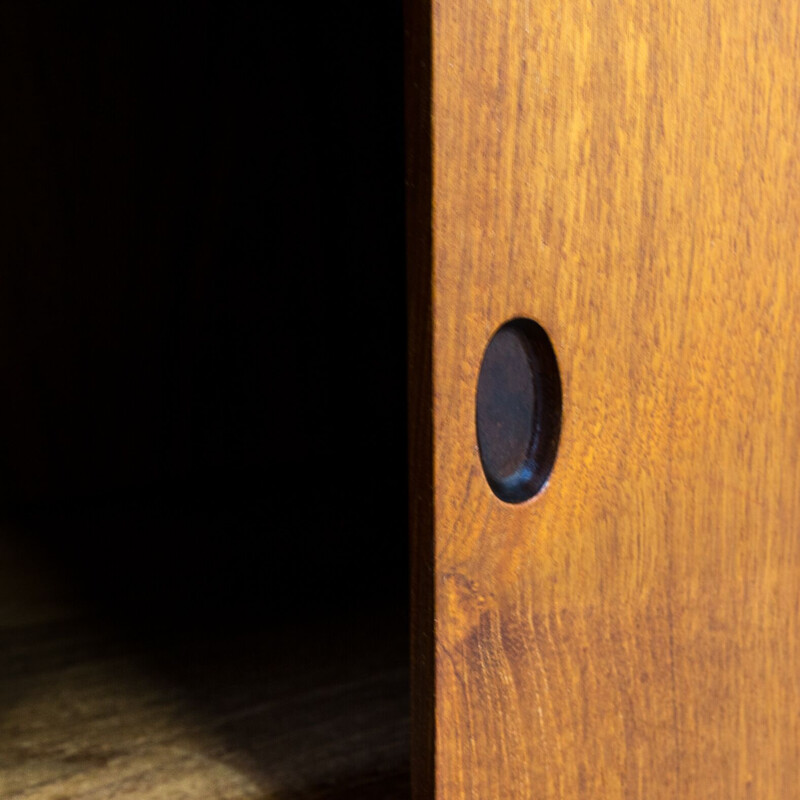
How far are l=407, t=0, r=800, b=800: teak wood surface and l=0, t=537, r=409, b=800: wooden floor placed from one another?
237mm

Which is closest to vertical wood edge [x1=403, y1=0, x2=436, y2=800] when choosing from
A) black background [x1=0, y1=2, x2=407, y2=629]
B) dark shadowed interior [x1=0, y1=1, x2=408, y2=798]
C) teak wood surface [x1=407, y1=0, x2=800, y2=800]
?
teak wood surface [x1=407, y1=0, x2=800, y2=800]

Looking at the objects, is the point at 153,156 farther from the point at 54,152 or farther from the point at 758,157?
the point at 758,157

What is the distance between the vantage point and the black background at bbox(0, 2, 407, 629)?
64.6 inches

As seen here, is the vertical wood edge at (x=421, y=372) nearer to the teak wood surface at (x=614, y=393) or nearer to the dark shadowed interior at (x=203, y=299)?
the teak wood surface at (x=614, y=393)

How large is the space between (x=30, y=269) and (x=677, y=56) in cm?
129

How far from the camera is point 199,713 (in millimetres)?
909

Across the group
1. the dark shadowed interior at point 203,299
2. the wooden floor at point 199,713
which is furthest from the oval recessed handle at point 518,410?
the dark shadowed interior at point 203,299

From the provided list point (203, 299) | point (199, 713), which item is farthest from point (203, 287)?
point (199, 713)

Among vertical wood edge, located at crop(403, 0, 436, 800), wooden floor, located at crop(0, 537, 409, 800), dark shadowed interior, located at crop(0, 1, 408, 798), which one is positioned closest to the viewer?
vertical wood edge, located at crop(403, 0, 436, 800)

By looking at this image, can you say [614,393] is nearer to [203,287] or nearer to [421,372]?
[421,372]

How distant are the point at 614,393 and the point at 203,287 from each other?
133cm

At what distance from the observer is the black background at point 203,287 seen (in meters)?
1.64

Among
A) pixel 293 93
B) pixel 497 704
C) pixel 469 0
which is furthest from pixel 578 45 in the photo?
pixel 293 93

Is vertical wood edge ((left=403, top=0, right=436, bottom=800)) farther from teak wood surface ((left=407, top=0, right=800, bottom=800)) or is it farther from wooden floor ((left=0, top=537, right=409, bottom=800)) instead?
wooden floor ((left=0, top=537, right=409, bottom=800))
